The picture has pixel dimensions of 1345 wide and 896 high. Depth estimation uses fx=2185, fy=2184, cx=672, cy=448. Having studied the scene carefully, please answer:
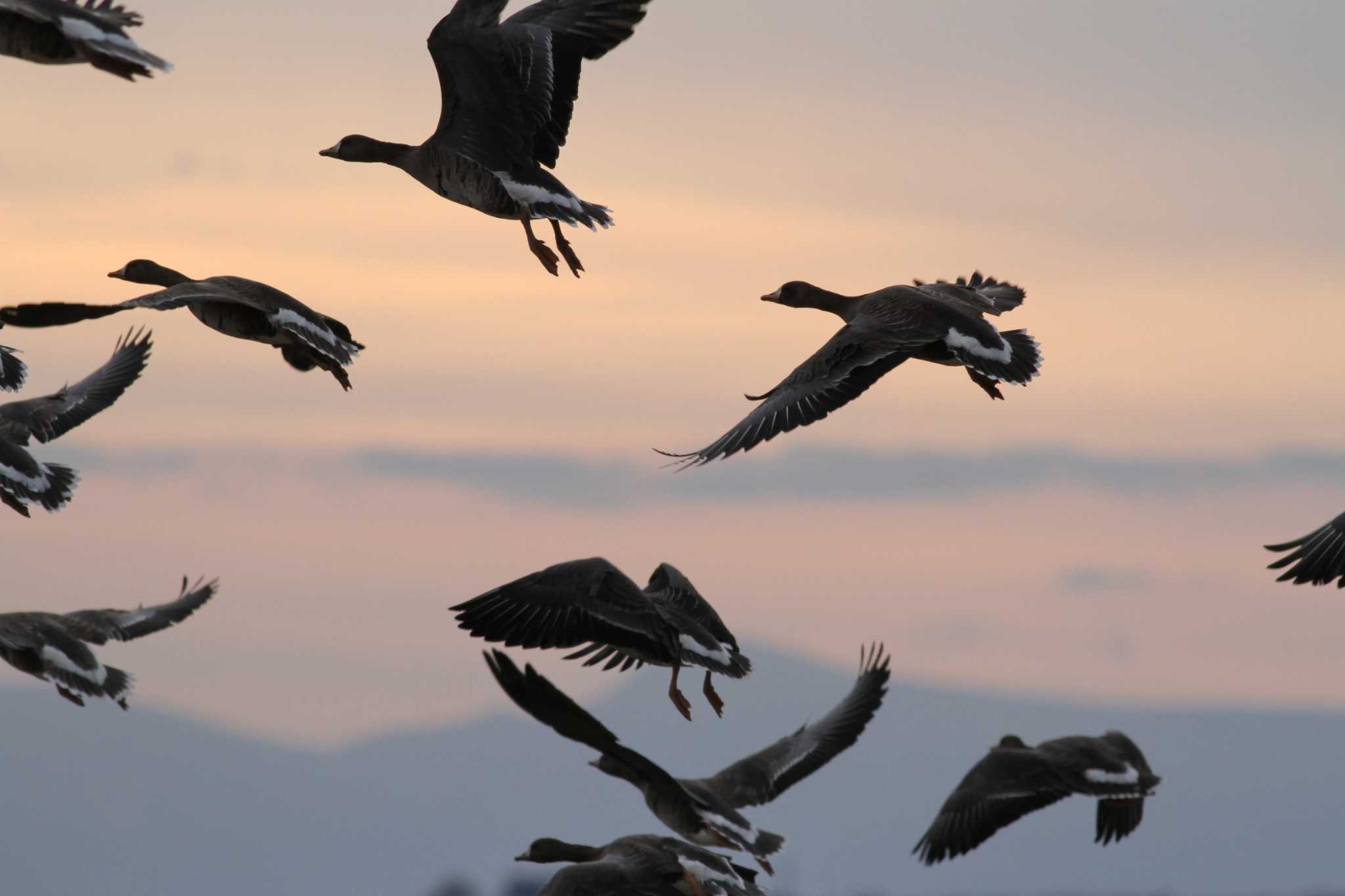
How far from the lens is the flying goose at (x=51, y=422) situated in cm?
2197

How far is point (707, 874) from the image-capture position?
15.9m

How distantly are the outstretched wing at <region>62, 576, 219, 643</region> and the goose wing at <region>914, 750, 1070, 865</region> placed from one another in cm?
912

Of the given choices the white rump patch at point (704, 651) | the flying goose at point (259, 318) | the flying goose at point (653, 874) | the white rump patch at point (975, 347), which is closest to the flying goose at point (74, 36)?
the flying goose at point (259, 318)

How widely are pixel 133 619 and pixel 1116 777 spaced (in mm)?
11297

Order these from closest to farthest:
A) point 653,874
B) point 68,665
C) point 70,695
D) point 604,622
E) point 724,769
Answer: point 653,874 → point 604,622 → point 724,769 → point 70,695 → point 68,665

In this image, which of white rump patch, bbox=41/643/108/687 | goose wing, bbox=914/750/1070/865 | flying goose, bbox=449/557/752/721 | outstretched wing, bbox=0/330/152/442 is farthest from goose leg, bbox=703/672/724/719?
outstretched wing, bbox=0/330/152/442

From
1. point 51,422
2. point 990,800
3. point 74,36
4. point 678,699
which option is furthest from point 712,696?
point 51,422

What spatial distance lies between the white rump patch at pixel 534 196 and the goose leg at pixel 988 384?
3.85m

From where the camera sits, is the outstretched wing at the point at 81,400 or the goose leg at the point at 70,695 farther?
the outstretched wing at the point at 81,400

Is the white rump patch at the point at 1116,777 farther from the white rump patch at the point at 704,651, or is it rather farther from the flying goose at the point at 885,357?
the white rump patch at the point at 704,651

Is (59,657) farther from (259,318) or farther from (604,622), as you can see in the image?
(604,622)

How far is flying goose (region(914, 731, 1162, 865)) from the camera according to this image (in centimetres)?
2025

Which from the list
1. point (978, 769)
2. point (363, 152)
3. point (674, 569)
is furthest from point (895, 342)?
point (363, 152)

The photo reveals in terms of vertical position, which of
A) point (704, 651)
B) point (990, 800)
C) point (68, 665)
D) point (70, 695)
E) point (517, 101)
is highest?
point (517, 101)
